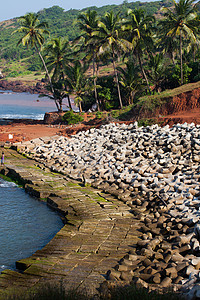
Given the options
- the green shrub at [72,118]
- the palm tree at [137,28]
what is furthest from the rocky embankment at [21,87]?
the palm tree at [137,28]

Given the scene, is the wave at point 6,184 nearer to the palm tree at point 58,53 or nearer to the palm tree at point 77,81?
the palm tree at point 77,81

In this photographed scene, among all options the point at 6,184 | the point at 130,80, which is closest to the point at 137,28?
the point at 130,80

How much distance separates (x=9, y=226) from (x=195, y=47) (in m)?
40.0

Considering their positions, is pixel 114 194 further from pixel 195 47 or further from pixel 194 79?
pixel 195 47

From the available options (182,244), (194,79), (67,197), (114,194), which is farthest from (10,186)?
(194,79)

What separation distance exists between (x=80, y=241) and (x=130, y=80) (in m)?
30.4

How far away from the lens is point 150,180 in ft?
52.3

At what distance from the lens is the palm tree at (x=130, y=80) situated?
38.9 meters

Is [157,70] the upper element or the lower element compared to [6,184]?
upper

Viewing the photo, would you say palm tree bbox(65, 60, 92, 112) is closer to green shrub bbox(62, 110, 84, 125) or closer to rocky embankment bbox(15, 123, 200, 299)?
green shrub bbox(62, 110, 84, 125)

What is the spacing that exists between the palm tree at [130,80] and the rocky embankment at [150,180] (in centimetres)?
1456

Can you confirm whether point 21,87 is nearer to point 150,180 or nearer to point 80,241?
point 150,180

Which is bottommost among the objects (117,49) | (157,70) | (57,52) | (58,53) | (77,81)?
(77,81)

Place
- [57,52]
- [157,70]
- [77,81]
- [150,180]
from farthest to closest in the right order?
[57,52] < [77,81] < [157,70] < [150,180]
